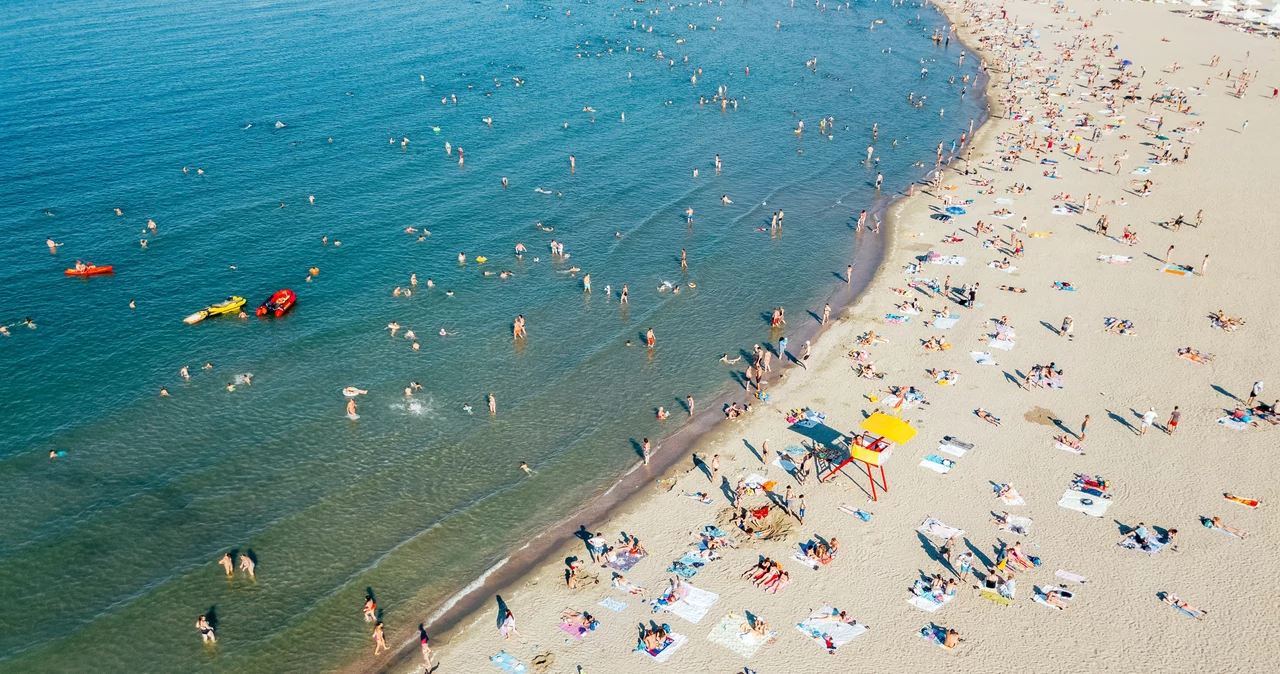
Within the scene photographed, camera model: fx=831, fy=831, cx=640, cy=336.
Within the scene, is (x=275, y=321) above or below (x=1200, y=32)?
above

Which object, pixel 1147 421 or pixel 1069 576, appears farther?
pixel 1147 421

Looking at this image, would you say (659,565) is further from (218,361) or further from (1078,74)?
(1078,74)

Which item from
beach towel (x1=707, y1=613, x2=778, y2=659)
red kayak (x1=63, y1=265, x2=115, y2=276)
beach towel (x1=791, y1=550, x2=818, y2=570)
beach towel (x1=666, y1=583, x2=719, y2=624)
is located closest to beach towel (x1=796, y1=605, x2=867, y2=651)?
beach towel (x1=707, y1=613, x2=778, y2=659)

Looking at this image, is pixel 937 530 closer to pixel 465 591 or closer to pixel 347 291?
pixel 465 591

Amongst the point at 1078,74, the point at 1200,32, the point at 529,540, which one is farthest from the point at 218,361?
the point at 1200,32

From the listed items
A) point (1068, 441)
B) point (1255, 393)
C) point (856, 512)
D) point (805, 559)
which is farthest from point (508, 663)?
point (1255, 393)

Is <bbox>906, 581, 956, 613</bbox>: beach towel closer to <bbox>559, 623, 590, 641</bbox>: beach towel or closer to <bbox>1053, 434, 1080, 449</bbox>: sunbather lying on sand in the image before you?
<bbox>559, 623, 590, 641</bbox>: beach towel
